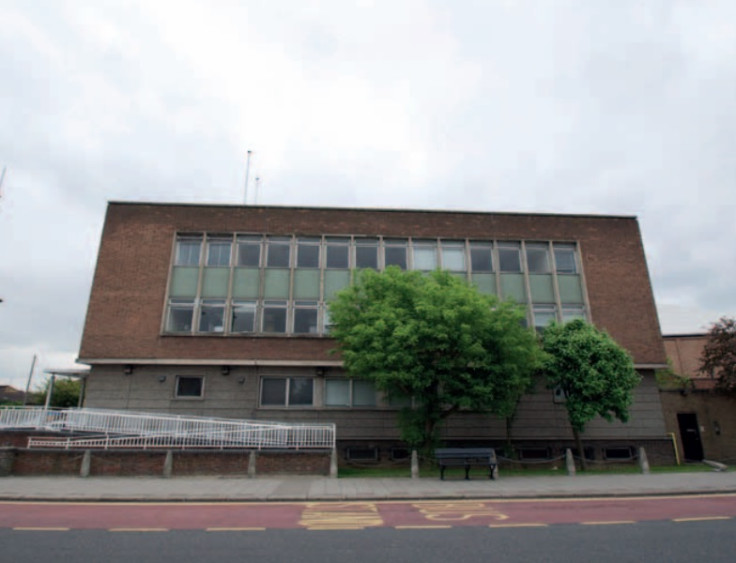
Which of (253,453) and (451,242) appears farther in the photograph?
(451,242)

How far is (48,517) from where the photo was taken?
→ 9398 millimetres

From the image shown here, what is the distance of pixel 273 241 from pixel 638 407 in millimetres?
18822

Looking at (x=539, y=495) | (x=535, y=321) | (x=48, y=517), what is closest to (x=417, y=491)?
(x=539, y=495)

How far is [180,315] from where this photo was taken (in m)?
22.1

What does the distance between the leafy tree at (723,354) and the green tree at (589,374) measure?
8375 mm

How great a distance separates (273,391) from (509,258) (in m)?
13.2

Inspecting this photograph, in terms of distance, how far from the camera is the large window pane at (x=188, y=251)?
75.4ft

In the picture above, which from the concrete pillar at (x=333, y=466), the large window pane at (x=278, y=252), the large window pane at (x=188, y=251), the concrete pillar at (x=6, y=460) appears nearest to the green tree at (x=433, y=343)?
the concrete pillar at (x=333, y=466)

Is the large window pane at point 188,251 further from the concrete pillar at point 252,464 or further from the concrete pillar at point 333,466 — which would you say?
the concrete pillar at point 333,466

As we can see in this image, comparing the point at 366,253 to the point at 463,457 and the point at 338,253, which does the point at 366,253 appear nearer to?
the point at 338,253

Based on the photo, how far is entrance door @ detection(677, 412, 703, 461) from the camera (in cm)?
2450

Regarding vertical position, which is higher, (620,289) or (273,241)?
(273,241)

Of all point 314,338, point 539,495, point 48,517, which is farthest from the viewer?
point 314,338

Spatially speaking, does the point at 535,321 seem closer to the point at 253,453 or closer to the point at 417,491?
the point at 417,491
